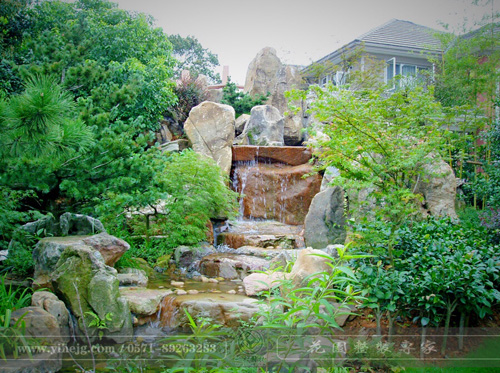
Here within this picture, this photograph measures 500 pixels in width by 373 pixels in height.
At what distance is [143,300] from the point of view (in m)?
4.10

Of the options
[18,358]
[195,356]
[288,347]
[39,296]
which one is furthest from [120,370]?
[39,296]

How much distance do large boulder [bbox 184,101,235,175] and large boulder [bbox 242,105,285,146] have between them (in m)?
1.17

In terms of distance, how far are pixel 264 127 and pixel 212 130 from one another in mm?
2028

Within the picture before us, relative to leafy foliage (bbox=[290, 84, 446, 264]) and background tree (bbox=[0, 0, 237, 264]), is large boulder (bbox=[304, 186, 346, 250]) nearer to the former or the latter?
background tree (bbox=[0, 0, 237, 264])

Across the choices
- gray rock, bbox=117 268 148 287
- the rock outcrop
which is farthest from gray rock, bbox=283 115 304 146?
gray rock, bbox=117 268 148 287

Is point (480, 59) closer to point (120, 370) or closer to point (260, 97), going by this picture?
point (260, 97)

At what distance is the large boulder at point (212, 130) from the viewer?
10.4 meters

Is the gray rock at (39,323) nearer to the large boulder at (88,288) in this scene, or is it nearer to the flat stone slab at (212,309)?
the large boulder at (88,288)

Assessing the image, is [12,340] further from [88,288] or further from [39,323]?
[88,288]

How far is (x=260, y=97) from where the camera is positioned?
14398mm

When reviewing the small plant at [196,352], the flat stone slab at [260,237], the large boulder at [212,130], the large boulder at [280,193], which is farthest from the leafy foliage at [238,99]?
the small plant at [196,352]

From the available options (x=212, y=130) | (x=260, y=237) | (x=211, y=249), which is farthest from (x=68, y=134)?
(x=212, y=130)

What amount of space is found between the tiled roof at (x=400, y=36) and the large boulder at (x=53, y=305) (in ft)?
42.8

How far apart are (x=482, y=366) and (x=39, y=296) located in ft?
12.0
